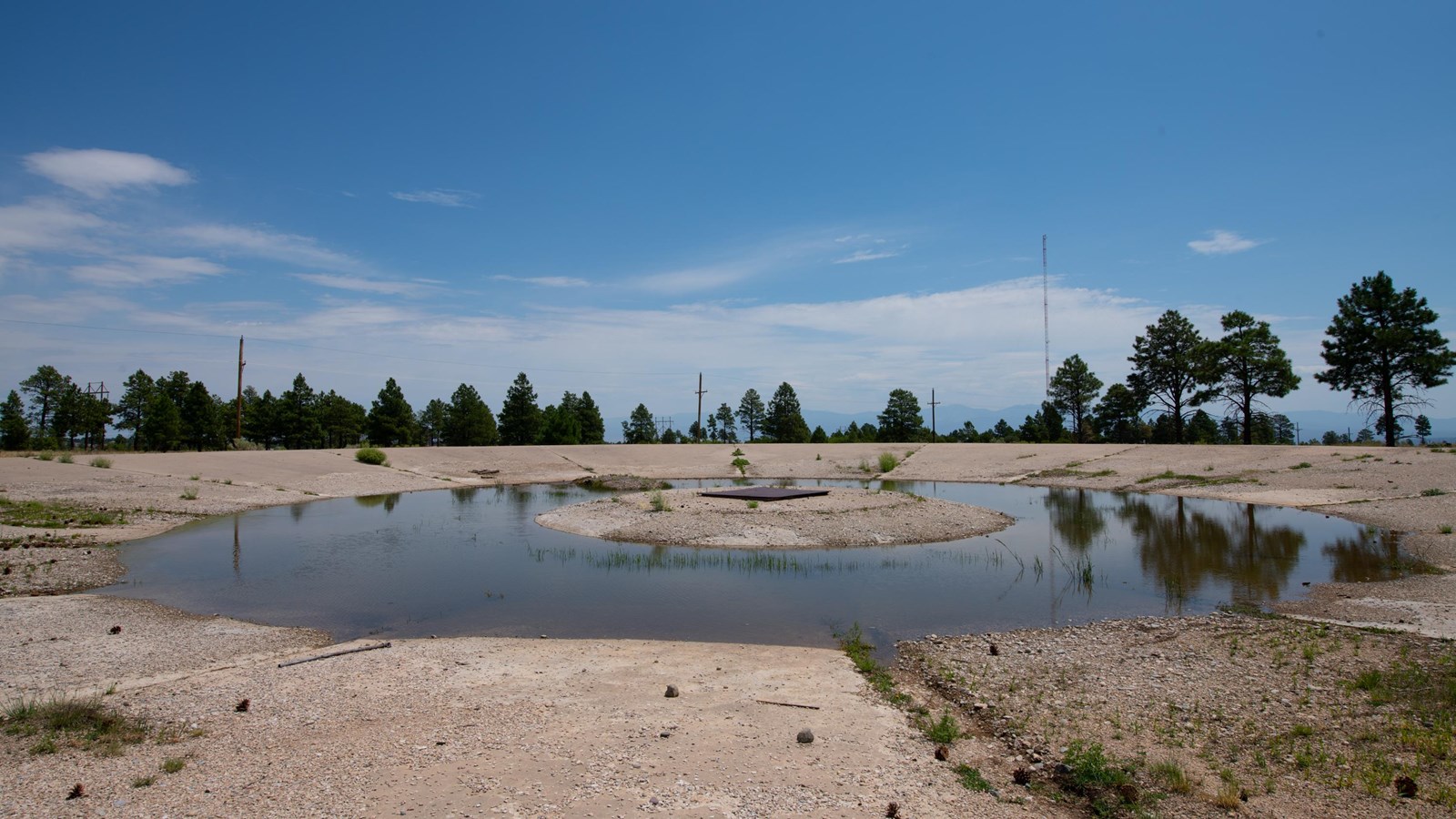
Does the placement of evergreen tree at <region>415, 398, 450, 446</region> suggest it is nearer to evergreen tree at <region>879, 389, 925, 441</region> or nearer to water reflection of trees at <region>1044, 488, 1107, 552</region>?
evergreen tree at <region>879, 389, 925, 441</region>

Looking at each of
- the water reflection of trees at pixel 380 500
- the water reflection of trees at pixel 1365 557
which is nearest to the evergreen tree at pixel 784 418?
the water reflection of trees at pixel 380 500

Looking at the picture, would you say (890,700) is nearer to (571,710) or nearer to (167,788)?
(571,710)

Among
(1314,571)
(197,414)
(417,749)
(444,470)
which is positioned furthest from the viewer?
(197,414)

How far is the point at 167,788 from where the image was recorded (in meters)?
5.87

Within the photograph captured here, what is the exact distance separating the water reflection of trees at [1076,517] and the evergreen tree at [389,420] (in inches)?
2344

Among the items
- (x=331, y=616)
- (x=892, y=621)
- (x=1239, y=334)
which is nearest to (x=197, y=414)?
(x=331, y=616)

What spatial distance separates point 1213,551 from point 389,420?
6924 centimetres

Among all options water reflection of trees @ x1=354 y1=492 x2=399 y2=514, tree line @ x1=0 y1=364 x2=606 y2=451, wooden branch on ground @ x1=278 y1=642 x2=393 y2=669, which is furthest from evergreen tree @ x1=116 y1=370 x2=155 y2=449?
A: wooden branch on ground @ x1=278 y1=642 x2=393 y2=669

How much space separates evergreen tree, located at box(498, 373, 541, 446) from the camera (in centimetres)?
7838

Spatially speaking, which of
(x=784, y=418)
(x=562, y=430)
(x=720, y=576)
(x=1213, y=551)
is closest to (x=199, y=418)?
(x=562, y=430)

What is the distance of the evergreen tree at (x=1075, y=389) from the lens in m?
65.9

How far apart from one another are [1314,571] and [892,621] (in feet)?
35.2

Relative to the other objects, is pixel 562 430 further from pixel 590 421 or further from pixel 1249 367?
pixel 1249 367

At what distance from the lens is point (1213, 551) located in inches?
757
